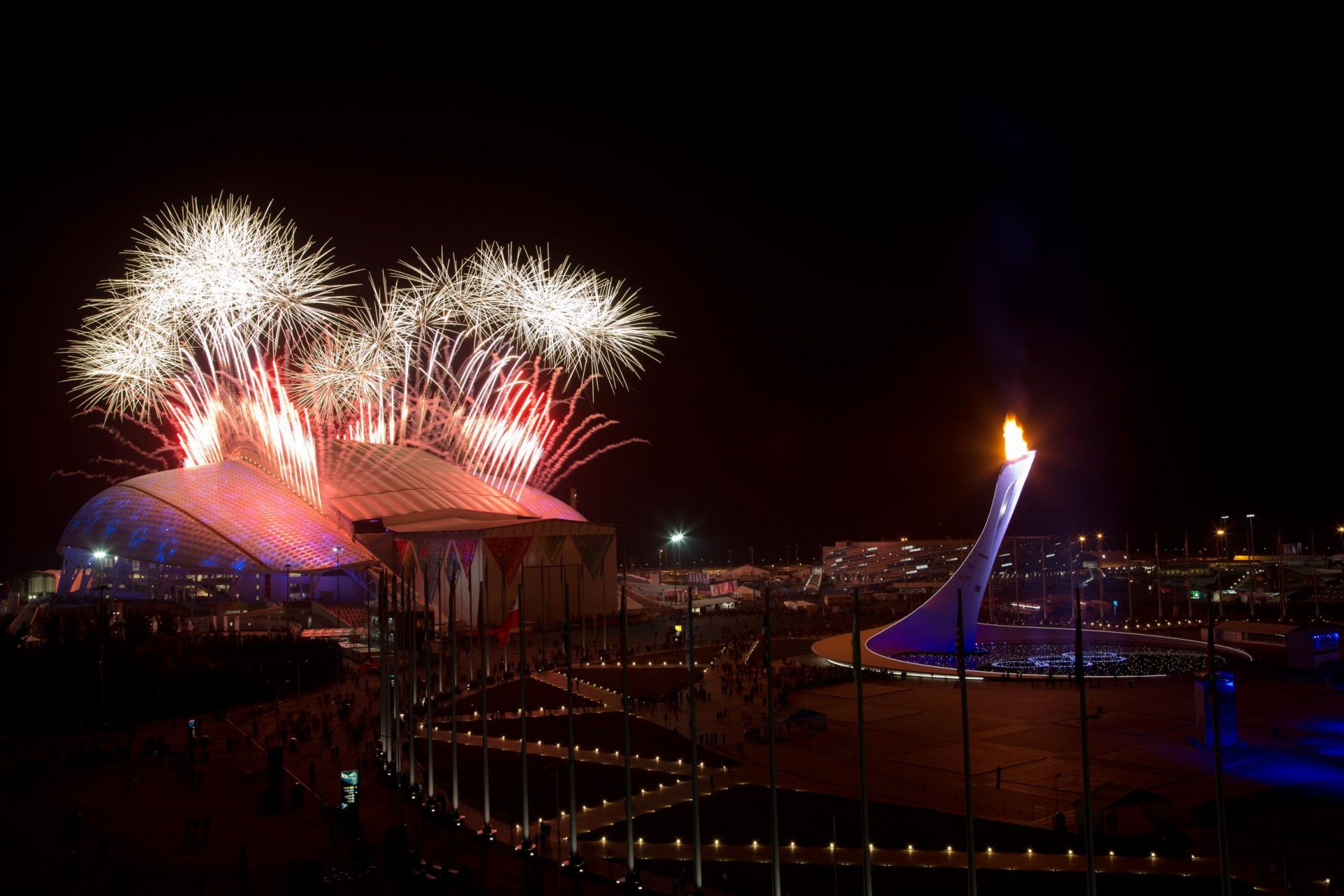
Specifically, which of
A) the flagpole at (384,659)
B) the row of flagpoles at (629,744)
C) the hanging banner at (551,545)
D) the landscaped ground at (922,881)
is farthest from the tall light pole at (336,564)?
the landscaped ground at (922,881)

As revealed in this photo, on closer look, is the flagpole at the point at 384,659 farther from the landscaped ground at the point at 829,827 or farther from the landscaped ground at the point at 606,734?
the landscaped ground at the point at 829,827

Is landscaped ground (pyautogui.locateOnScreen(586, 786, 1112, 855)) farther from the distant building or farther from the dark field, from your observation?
the distant building

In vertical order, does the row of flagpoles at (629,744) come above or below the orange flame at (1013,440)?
below

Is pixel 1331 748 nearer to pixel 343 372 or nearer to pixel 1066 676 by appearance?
pixel 1066 676

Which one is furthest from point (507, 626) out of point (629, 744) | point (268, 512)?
point (629, 744)

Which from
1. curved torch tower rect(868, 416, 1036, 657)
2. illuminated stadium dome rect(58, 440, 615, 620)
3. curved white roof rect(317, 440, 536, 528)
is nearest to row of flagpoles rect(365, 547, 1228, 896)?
curved torch tower rect(868, 416, 1036, 657)
